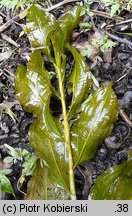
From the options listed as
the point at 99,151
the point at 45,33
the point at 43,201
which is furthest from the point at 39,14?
the point at 43,201

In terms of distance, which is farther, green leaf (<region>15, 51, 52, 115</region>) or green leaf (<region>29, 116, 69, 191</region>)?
green leaf (<region>15, 51, 52, 115</region>)

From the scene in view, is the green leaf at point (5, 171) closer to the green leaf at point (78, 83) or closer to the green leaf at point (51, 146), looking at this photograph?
the green leaf at point (51, 146)

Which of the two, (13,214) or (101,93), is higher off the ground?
(101,93)

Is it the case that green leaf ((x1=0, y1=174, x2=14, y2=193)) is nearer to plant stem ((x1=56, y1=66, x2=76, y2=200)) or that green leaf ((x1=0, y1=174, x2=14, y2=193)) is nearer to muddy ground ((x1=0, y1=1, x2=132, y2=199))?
muddy ground ((x1=0, y1=1, x2=132, y2=199))

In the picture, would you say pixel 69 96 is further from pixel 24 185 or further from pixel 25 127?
pixel 24 185

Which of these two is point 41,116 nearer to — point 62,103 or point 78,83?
point 62,103

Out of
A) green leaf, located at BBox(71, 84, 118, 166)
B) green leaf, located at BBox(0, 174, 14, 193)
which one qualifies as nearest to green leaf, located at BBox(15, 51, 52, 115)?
green leaf, located at BBox(71, 84, 118, 166)

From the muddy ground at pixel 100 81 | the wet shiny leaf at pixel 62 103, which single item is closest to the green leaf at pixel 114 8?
the muddy ground at pixel 100 81
